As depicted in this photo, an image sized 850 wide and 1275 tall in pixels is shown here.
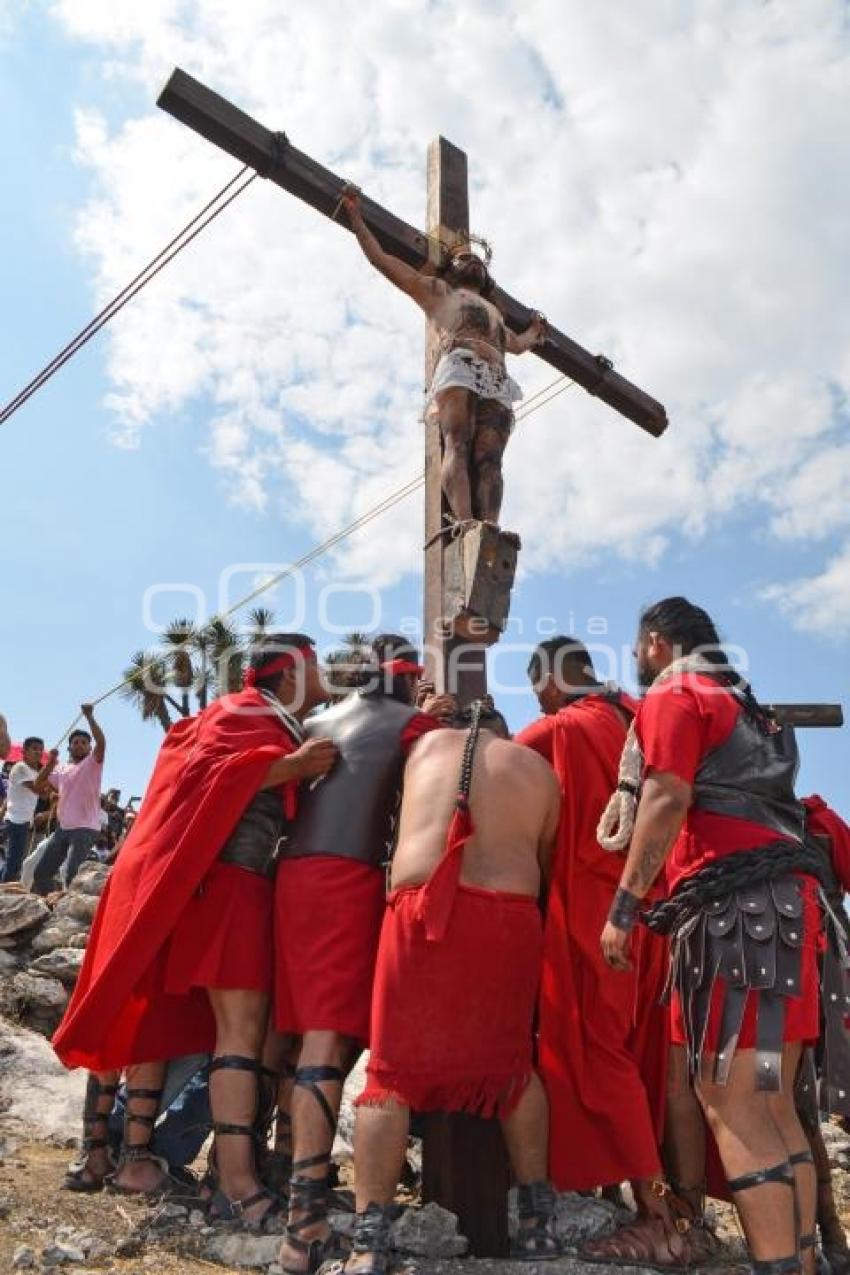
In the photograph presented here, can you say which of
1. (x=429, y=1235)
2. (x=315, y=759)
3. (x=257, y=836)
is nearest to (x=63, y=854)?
(x=257, y=836)

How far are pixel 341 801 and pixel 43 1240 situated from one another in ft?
5.44

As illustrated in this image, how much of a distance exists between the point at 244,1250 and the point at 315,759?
1.59 metres

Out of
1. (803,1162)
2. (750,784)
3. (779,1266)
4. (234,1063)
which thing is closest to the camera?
(779,1266)

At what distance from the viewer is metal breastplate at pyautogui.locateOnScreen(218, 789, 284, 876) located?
13.0ft

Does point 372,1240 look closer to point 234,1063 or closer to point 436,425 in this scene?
point 234,1063

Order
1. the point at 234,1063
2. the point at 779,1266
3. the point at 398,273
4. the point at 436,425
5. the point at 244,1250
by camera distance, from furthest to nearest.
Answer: the point at 398,273 < the point at 436,425 < the point at 234,1063 < the point at 244,1250 < the point at 779,1266

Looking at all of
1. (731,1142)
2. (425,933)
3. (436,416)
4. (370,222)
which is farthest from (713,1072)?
(370,222)

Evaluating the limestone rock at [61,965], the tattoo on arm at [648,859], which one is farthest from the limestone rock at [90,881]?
the tattoo on arm at [648,859]

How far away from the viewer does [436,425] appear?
203 inches

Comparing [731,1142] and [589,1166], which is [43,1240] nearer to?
[589,1166]

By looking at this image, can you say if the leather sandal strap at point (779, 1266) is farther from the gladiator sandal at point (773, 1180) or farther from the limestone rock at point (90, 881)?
the limestone rock at point (90, 881)

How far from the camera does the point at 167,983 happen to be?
3.78 meters

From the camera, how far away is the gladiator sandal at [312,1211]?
3.15 m

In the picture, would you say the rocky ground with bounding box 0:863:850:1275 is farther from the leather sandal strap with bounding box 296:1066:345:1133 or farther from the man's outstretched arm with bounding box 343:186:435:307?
the man's outstretched arm with bounding box 343:186:435:307
